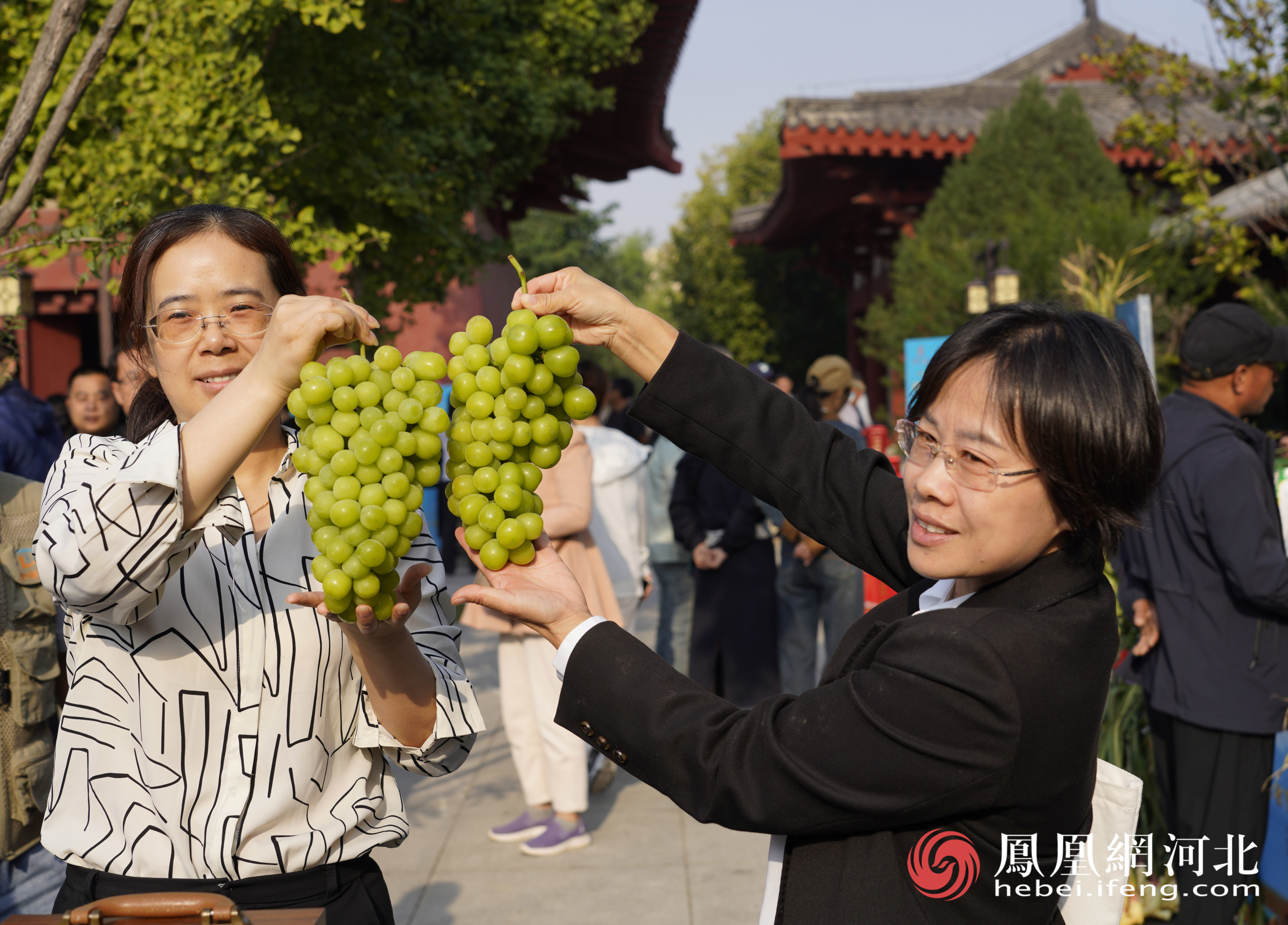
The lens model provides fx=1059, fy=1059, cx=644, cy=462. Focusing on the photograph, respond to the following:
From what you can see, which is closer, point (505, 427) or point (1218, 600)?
point (505, 427)

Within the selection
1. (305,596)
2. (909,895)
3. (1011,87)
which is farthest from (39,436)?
(1011,87)

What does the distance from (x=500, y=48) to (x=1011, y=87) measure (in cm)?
1175

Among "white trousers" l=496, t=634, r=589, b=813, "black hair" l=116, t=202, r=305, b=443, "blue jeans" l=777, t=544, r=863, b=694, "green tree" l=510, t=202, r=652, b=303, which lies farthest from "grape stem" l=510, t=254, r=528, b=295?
"green tree" l=510, t=202, r=652, b=303

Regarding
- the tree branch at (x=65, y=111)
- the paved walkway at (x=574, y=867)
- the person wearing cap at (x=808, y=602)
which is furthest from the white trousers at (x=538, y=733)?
Result: the tree branch at (x=65, y=111)

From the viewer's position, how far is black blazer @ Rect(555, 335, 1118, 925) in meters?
1.40

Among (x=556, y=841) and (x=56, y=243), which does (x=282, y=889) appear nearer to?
(x=56, y=243)

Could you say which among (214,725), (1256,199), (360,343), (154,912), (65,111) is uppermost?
(1256,199)

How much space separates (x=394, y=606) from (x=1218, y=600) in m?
3.10

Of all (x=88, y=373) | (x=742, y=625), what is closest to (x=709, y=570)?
(x=742, y=625)

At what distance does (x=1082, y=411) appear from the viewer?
146 centimetres

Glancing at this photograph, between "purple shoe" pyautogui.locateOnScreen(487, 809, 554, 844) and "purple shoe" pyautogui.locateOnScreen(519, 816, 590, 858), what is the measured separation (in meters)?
0.04

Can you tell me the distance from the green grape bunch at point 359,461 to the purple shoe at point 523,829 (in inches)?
157

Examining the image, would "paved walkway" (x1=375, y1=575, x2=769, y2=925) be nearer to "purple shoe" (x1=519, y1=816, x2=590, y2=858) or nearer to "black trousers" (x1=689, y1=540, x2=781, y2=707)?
"purple shoe" (x1=519, y1=816, x2=590, y2=858)

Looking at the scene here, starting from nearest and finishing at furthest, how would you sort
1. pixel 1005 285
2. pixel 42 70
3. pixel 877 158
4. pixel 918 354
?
pixel 42 70 < pixel 918 354 < pixel 1005 285 < pixel 877 158
